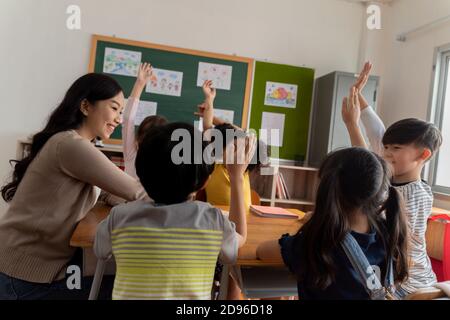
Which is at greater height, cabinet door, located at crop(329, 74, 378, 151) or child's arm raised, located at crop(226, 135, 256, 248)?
cabinet door, located at crop(329, 74, 378, 151)

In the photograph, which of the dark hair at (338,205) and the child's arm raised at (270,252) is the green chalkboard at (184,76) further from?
the dark hair at (338,205)

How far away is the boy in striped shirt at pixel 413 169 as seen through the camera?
141 centimetres

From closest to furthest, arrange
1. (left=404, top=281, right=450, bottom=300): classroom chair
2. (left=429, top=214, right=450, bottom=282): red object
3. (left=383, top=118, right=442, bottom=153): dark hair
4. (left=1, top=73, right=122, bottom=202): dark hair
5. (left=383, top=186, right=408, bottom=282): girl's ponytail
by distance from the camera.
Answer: (left=404, top=281, right=450, bottom=300): classroom chair → (left=383, top=186, right=408, bottom=282): girl's ponytail → (left=1, top=73, right=122, bottom=202): dark hair → (left=383, top=118, right=442, bottom=153): dark hair → (left=429, top=214, right=450, bottom=282): red object

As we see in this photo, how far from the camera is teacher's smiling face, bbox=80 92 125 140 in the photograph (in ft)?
4.56

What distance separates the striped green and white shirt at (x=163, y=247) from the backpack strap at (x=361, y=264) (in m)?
0.35

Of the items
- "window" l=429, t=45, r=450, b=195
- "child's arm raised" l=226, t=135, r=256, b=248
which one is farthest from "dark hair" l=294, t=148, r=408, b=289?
"window" l=429, t=45, r=450, b=195

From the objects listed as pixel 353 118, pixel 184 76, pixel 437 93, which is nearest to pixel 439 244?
pixel 353 118

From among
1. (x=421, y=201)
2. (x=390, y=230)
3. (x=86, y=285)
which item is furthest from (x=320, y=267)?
(x=86, y=285)

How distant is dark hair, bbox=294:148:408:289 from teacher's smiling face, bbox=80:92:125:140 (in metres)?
0.86

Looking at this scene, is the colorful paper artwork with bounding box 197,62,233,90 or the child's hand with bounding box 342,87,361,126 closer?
the child's hand with bounding box 342,87,361,126

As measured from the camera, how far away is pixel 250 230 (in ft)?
4.95

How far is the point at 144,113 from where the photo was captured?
3.58m

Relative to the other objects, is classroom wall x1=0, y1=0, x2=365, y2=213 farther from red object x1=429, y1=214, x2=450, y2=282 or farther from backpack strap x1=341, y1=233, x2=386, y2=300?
backpack strap x1=341, y1=233, x2=386, y2=300
